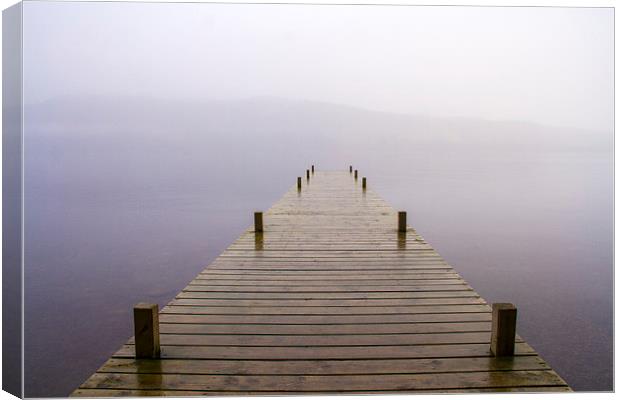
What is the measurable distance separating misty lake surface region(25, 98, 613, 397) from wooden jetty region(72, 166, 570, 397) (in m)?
1.36

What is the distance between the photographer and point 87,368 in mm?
6973

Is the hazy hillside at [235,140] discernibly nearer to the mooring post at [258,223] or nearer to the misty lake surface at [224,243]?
the misty lake surface at [224,243]

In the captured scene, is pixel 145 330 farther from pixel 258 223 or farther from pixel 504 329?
pixel 258 223

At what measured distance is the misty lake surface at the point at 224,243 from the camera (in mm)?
7277

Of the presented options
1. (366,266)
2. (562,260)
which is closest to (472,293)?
(366,266)

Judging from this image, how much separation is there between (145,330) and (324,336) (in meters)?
1.13

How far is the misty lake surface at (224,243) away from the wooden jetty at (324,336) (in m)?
1.36

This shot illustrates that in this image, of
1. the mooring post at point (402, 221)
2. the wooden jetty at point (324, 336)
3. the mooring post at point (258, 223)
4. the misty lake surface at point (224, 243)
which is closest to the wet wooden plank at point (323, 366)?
the wooden jetty at point (324, 336)

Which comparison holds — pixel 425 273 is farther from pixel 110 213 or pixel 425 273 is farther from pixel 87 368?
pixel 110 213

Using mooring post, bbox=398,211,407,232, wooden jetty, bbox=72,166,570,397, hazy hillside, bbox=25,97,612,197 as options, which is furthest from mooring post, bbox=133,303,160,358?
mooring post, bbox=398,211,407,232

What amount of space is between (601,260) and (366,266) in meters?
9.39

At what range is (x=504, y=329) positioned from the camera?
9.77 feet

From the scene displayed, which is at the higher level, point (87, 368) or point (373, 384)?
point (373, 384)

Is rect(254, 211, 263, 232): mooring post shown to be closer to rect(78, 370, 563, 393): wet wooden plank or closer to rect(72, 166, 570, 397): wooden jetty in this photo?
rect(72, 166, 570, 397): wooden jetty
